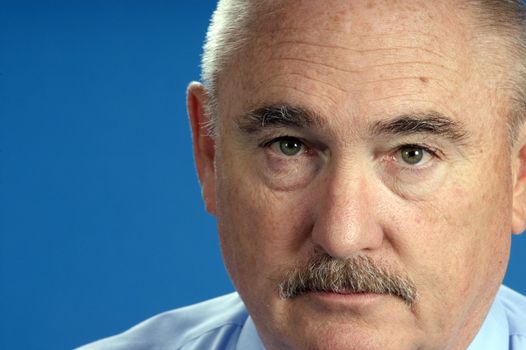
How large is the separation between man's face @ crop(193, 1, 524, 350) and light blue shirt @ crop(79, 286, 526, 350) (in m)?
0.51

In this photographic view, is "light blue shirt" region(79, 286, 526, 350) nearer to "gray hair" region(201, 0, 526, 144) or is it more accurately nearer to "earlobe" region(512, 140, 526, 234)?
"earlobe" region(512, 140, 526, 234)

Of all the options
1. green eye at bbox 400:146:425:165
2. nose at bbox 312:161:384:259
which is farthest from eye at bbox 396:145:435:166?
nose at bbox 312:161:384:259

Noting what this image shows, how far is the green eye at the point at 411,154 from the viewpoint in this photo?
2.65m

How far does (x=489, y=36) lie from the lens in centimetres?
273

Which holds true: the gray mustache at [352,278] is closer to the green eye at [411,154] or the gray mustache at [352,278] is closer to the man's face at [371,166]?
the man's face at [371,166]

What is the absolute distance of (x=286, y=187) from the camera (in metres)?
2.72

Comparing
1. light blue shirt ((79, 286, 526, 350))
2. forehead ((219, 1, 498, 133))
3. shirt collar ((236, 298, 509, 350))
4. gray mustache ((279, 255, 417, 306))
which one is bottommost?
light blue shirt ((79, 286, 526, 350))

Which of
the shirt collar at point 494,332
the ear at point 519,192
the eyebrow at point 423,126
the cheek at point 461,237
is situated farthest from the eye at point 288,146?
the shirt collar at point 494,332

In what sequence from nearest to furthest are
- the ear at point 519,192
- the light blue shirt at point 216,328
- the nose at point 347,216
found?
the nose at point 347,216, the ear at point 519,192, the light blue shirt at point 216,328

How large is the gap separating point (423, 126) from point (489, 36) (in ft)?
0.97

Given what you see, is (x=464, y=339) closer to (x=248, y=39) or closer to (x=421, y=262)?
(x=421, y=262)

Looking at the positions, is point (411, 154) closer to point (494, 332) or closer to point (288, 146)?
point (288, 146)

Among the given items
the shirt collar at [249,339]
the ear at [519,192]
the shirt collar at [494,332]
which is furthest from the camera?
the shirt collar at [249,339]

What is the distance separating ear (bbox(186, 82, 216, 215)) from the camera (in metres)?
3.11
